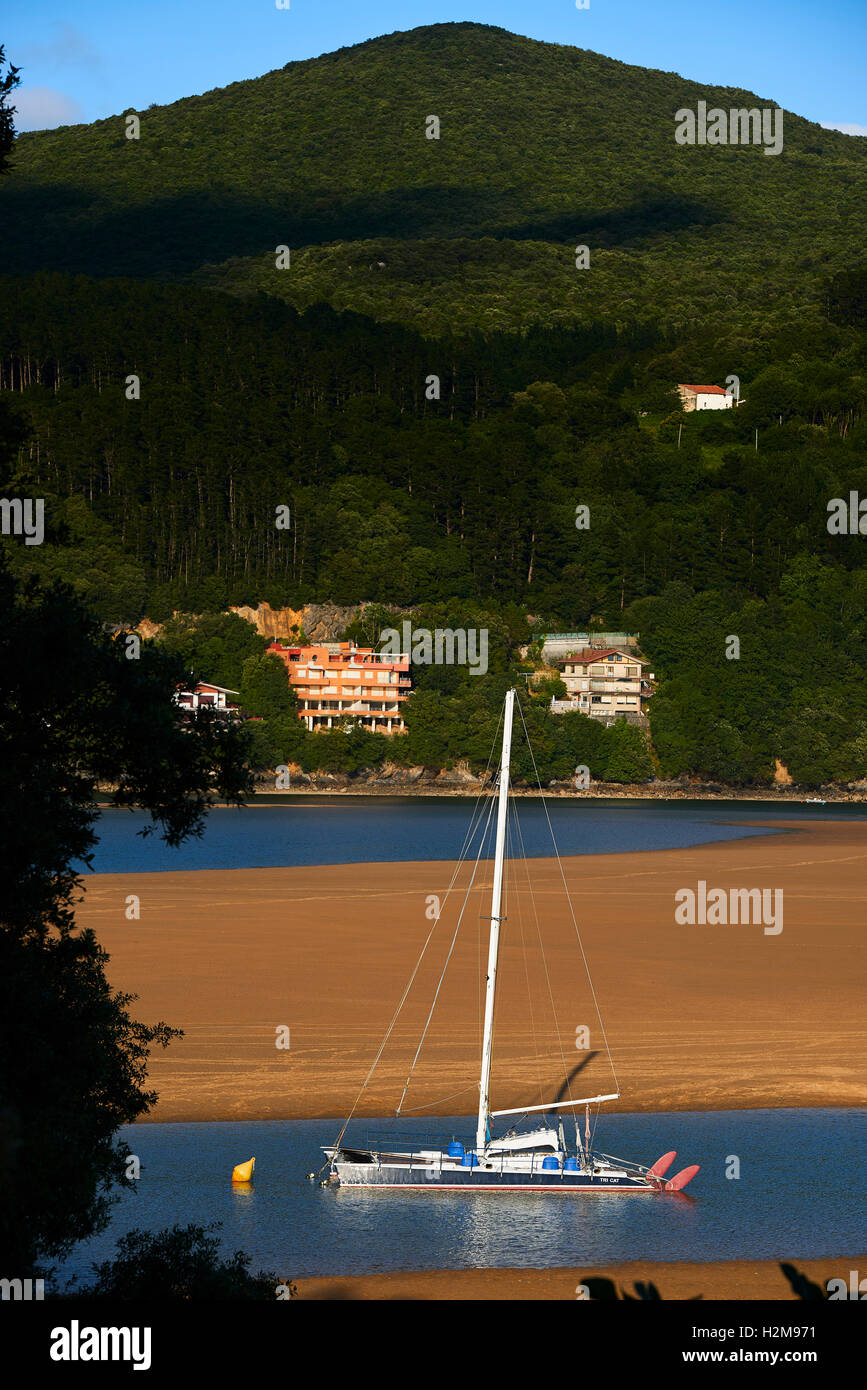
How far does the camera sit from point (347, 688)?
131 metres

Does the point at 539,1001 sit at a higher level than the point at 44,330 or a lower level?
lower

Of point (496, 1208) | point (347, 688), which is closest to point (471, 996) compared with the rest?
point (496, 1208)

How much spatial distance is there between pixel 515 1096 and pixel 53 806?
1449 cm

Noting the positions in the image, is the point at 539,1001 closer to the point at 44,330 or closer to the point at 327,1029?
the point at 327,1029

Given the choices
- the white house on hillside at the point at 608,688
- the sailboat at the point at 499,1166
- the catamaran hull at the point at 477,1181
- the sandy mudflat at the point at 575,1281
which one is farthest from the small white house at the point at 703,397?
the sandy mudflat at the point at 575,1281

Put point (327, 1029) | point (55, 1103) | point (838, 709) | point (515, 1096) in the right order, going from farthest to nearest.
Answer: point (838, 709) < point (327, 1029) < point (515, 1096) < point (55, 1103)

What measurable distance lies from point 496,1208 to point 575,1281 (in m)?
2.93

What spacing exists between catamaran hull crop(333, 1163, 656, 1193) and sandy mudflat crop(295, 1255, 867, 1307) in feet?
9.11

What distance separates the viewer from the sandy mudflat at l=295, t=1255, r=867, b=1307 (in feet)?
51.1

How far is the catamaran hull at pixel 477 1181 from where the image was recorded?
19.5 metres

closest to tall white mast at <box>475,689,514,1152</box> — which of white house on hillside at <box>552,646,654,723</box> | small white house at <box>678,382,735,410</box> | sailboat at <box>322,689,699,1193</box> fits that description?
sailboat at <box>322,689,699,1193</box>

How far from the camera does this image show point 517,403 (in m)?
186
